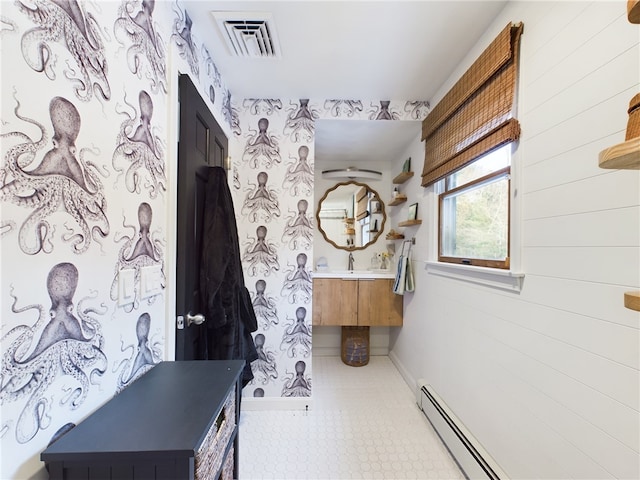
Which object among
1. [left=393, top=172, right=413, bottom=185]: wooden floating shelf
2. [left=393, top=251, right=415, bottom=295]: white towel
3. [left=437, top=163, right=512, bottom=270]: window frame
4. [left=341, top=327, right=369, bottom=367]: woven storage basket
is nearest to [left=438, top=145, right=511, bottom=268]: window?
[left=437, top=163, right=512, bottom=270]: window frame

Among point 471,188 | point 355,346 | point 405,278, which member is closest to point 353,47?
point 471,188

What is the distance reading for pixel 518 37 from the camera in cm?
122

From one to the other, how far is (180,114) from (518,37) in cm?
158

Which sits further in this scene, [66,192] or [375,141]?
[375,141]

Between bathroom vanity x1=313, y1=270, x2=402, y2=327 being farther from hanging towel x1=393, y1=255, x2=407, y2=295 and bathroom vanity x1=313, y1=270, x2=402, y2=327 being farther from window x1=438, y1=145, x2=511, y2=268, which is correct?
window x1=438, y1=145, x2=511, y2=268

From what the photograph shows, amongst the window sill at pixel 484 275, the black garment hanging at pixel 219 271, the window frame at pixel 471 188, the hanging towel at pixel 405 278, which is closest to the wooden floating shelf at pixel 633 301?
the window sill at pixel 484 275

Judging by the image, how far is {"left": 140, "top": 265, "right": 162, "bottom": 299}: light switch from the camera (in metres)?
0.96

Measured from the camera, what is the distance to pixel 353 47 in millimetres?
1586

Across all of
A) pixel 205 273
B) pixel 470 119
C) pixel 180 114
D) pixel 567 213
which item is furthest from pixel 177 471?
pixel 470 119

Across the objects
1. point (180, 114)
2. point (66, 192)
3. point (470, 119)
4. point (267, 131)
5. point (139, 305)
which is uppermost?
point (267, 131)

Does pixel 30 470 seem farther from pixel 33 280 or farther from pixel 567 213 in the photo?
pixel 567 213

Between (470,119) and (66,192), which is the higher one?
(470,119)

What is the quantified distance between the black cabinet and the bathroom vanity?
71.2 inches

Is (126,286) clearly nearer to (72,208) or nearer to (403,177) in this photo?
(72,208)
